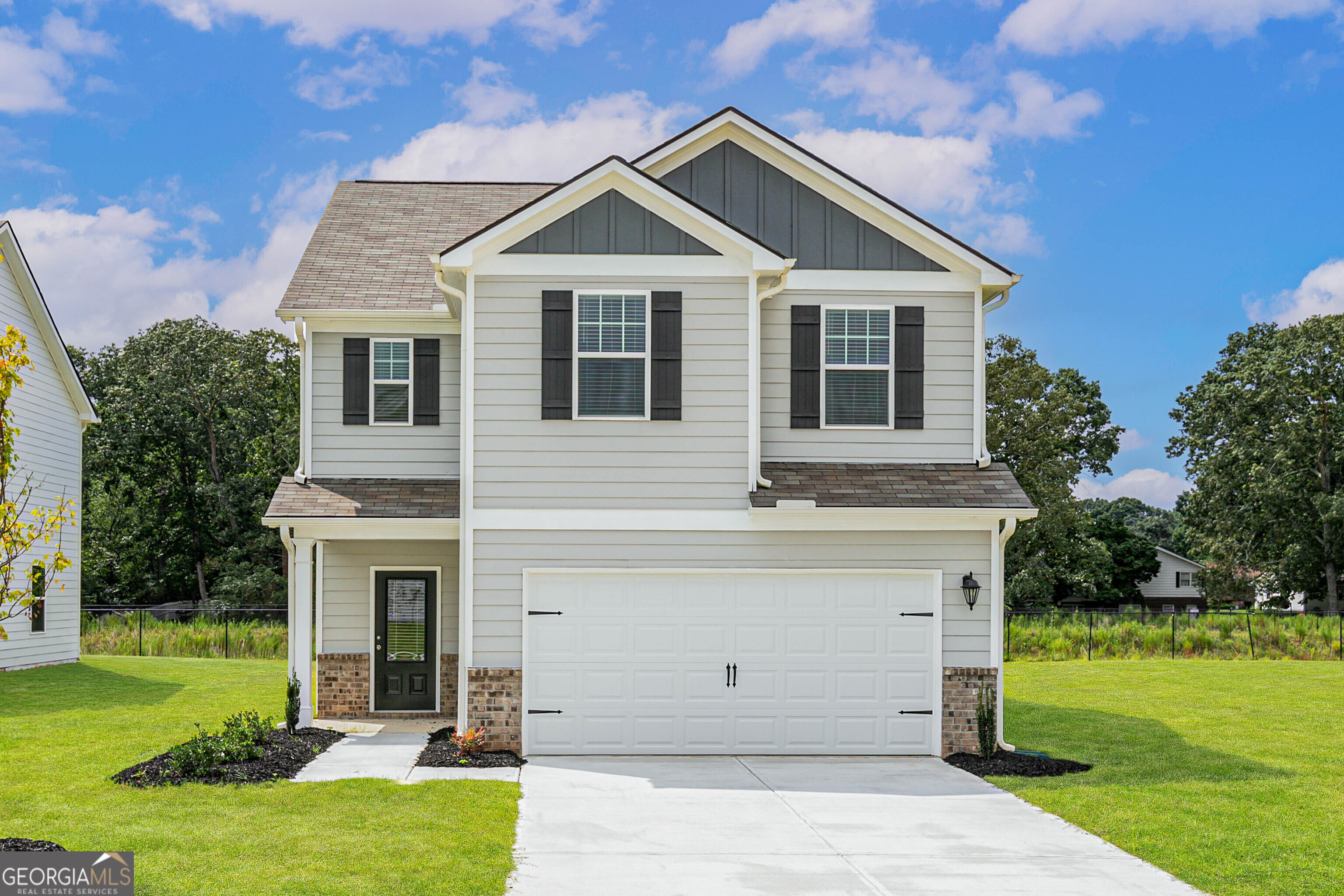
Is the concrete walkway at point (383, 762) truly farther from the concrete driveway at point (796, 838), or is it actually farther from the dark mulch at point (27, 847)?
the dark mulch at point (27, 847)

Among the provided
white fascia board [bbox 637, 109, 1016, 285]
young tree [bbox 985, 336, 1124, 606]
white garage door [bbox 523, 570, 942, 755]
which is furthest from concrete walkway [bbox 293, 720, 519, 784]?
young tree [bbox 985, 336, 1124, 606]

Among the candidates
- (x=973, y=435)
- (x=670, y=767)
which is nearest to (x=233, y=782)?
(x=670, y=767)

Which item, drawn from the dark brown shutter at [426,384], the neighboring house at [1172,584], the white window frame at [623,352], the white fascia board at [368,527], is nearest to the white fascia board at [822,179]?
the white window frame at [623,352]

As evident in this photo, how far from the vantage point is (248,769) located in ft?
36.6

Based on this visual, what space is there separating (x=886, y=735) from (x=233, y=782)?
22.8 feet

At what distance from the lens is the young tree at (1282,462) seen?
40.1m

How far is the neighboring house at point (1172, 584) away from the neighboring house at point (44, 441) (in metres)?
52.5

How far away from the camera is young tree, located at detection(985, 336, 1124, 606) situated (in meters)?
37.2

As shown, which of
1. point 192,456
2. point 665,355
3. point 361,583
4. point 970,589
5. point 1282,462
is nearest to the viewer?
point 665,355

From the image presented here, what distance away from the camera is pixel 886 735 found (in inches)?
517

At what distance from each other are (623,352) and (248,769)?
18.9 ft

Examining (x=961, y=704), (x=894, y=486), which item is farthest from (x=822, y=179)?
(x=961, y=704)

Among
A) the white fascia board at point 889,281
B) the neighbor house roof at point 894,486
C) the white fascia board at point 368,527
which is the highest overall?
the white fascia board at point 889,281

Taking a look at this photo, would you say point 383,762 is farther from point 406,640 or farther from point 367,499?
point 406,640
